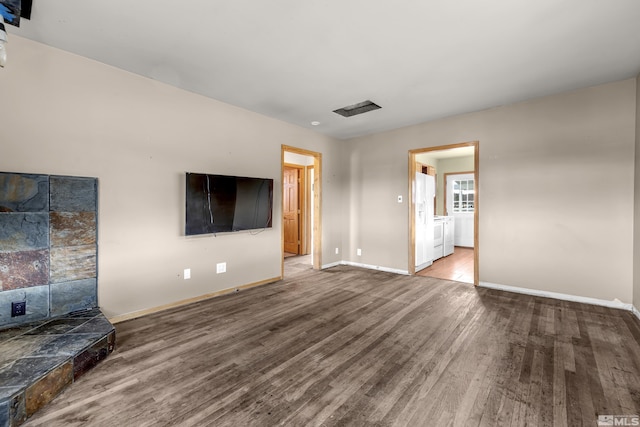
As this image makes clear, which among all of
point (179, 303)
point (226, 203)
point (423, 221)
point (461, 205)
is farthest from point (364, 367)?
point (461, 205)

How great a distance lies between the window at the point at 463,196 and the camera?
7.87 meters

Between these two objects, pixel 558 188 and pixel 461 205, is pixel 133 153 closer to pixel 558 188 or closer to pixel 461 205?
pixel 558 188

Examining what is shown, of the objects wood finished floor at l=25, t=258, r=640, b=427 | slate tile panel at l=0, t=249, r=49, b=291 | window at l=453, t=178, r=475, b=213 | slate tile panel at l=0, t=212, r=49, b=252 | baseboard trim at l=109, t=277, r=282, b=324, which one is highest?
window at l=453, t=178, r=475, b=213

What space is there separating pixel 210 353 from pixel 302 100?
303 centimetres

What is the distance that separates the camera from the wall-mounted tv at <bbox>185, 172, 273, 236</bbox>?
3250 mm

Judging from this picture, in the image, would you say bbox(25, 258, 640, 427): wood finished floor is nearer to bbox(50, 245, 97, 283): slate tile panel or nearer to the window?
bbox(50, 245, 97, 283): slate tile panel

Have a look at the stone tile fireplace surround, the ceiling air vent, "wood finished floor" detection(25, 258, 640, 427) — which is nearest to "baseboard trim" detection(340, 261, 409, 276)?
"wood finished floor" detection(25, 258, 640, 427)

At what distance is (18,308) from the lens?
2.25 meters

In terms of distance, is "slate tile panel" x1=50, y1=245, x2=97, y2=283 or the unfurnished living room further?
"slate tile panel" x1=50, y1=245, x2=97, y2=283

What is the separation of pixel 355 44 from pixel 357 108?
5.16ft

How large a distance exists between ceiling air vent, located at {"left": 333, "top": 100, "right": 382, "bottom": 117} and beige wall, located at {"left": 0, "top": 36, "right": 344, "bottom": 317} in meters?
1.26

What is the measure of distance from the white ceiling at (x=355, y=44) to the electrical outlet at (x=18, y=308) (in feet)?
7.32

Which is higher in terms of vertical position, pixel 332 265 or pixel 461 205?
pixel 461 205

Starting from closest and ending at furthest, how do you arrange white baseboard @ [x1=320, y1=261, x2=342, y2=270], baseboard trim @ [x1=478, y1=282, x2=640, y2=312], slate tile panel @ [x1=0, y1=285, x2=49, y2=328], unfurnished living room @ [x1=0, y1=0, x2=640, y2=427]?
unfurnished living room @ [x1=0, y1=0, x2=640, y2=427], slate tile panel @ [x1=0, y1=285, x2=49, y2=328], baseboard trim @ [x1=478, y1=282, x2=640, y2=312], white baseboard @ [x1=320, y1=261, x2=342, y2=270]
